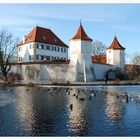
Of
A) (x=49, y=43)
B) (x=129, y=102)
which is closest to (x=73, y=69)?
(x=49, y=43)

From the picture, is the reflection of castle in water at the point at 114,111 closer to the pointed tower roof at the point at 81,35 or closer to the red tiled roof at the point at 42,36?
the pointed tower roof at the point at 81,35

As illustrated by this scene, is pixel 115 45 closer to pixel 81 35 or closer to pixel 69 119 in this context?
pixel 81 35

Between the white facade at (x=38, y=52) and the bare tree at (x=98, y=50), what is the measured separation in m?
5.73

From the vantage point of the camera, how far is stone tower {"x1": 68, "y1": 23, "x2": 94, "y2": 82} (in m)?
47.0

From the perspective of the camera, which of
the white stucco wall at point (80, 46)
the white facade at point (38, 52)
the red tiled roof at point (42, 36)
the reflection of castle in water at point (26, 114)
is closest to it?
the reflection of castle in water at point (26, 114)

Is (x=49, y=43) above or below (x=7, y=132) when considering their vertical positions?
above

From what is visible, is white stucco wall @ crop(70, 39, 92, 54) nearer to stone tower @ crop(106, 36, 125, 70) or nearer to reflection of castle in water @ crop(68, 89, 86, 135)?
stone tower @ crop(106, 36, 125, 70)

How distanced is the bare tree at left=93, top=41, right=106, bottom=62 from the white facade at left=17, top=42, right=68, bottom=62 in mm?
5729

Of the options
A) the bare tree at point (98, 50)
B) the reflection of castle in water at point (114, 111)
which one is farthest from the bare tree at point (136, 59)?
the reflection of castle in water at point (114, 111)

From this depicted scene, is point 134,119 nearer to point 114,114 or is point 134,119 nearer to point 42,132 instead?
point 114,114

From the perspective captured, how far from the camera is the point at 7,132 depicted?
1288 centimetres

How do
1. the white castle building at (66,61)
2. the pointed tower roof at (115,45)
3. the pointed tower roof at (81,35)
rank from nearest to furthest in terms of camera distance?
the white castle building at (66,61) → the pointed tower roof at (81,35) → the pointed tower roof at (115,45)

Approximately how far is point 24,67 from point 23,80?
167 centimetres

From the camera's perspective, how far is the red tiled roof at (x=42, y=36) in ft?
177
